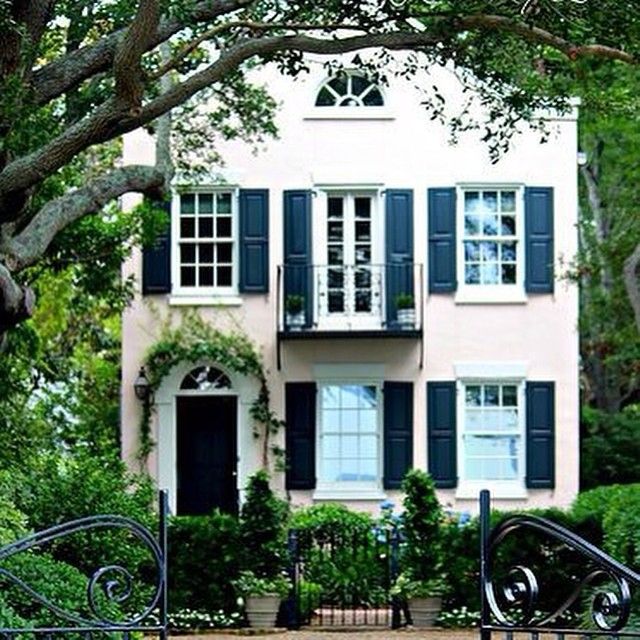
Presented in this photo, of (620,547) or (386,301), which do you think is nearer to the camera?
(620,547)

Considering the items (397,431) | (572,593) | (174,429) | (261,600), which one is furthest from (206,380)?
(572,593)

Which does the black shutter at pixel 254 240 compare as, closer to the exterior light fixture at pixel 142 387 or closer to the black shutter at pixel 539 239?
the exterior light fixture at pixel 142 387

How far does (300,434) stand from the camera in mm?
25875

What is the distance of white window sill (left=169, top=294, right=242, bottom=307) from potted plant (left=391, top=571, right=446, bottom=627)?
8.01m

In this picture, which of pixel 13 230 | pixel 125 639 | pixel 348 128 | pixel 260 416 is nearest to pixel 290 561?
pixel 13 230

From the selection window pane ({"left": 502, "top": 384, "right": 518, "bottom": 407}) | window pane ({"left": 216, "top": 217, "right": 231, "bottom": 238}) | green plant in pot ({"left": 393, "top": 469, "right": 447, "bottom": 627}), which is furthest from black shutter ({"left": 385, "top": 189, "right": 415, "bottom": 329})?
green plant in pot ({"left": 393, "top": 469, "right": 447, "bottom": 627})

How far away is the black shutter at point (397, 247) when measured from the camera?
25.6m

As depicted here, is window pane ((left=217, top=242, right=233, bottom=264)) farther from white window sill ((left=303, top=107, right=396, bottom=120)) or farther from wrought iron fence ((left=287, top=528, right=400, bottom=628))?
wrought iron fence ((left=287, top=528, right=400, bottom=628))

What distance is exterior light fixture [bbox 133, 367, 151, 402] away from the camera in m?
25.8

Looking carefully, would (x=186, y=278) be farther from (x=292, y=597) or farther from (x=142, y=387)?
(x=292, y=597)

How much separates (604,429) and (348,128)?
723cm

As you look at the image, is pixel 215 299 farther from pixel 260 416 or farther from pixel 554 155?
pixel 554 155

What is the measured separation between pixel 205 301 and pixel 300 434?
2329 mm

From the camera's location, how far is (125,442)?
2595 centimetres
